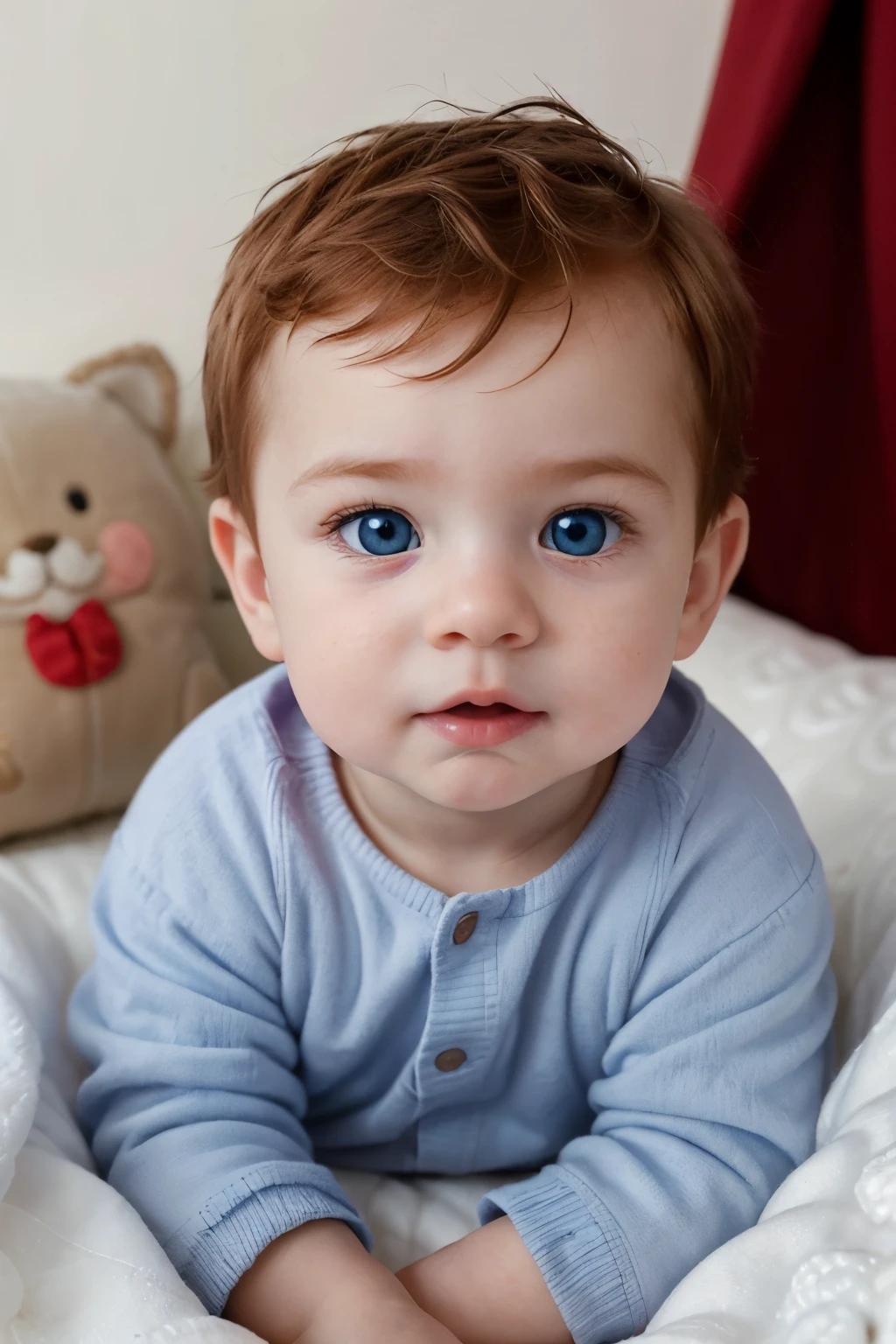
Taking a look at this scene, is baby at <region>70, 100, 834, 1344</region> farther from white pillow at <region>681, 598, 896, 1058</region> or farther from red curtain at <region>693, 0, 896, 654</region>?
red curtain at <region>693, 0, 896, 654</region>

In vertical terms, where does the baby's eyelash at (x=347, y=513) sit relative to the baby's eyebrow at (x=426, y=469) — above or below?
below

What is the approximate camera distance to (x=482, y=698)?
694 mm

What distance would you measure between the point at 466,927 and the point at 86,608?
566mm

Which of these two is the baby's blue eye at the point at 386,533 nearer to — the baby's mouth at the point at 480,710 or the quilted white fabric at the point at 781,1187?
the baby's mouth at the point at 480,710

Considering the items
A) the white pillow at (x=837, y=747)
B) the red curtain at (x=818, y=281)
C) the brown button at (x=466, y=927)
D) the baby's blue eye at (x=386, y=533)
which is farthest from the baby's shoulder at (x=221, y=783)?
the red curtain at (x=818, y=281)

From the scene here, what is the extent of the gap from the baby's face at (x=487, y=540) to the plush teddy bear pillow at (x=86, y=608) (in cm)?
51

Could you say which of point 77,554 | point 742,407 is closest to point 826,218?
point 742,407

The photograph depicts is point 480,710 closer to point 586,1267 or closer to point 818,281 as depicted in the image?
point 586,1267

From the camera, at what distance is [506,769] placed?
2.41 ft

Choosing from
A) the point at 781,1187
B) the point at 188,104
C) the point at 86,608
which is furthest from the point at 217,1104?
the point at 188,104

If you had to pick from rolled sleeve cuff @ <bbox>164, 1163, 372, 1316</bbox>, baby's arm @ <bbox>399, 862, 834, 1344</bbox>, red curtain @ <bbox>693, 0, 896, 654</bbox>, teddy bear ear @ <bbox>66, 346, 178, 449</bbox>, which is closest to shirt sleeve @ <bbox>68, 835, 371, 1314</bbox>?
rolled sleeve cuff @ <bbox>164, 1163, 372, 1316</bbox>

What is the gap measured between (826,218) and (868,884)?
71cm

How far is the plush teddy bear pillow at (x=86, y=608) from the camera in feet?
3.92

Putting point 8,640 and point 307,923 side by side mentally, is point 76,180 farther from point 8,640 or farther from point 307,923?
point 307,923
